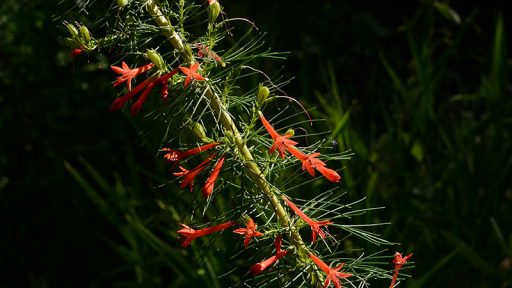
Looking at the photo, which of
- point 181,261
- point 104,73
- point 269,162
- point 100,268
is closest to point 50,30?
point 104,73

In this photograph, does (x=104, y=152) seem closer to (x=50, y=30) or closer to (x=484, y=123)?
(x=50, y=30)

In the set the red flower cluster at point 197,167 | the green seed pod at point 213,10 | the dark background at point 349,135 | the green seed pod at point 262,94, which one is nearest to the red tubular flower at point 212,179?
the red flower cluster at point 197,167

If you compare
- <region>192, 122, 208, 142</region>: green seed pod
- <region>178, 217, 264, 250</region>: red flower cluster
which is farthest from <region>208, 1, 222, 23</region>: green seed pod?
<region>178, 217, 264, 250</region>: red flower cluster

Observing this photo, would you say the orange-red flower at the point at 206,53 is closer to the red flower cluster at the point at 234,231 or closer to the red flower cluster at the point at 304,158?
the red flower cluster at the point at 304,158

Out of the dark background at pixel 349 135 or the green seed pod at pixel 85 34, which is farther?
the dark background at pixel 349 135

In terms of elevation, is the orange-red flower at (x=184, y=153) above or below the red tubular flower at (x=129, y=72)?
below

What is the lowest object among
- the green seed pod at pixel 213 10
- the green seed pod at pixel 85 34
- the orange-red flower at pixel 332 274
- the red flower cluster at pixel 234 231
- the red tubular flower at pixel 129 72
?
the orange-red flower at pixel 332 274
